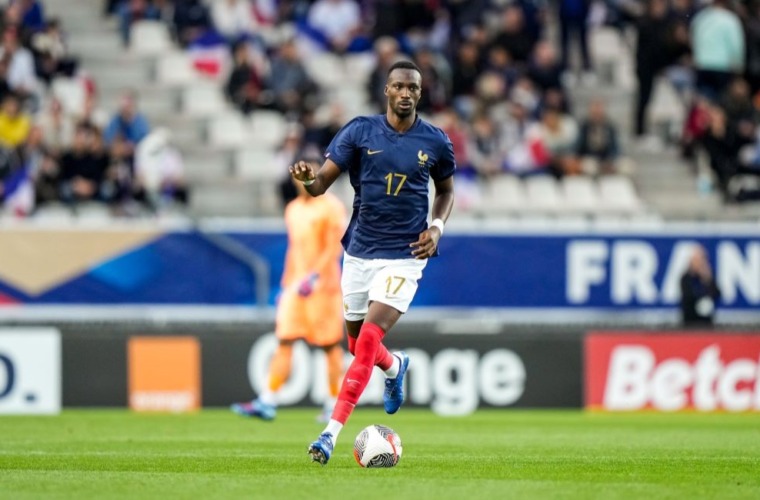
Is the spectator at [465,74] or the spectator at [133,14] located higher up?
the spectator at [133,14]

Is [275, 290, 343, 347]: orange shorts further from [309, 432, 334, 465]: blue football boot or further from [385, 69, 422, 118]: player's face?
[309, 432, 334, 465]: blue football boot

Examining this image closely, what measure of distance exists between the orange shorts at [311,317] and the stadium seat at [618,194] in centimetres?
757

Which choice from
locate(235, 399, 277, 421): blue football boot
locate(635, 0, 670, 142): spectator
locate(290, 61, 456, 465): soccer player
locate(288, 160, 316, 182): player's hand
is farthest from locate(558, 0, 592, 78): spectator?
locate(288, 160, 316, 182): player's hand

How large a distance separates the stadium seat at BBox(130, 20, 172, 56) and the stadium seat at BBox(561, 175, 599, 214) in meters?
6.42

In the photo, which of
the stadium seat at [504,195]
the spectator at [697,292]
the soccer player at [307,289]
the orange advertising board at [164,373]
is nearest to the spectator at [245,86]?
the stadium seat at [504,195]

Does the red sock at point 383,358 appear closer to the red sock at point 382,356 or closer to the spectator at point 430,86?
the red sock at point 382,356

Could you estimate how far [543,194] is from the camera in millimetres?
22547

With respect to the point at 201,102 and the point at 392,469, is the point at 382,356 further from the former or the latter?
the point at 201,102

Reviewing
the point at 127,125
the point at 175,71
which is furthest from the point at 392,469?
the point at 175,71

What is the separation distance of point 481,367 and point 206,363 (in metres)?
3.36

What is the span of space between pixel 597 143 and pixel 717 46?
3.17 meters

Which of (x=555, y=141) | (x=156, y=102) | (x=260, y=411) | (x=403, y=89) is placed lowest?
(x=260, y=411)

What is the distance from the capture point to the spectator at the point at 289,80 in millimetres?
23078

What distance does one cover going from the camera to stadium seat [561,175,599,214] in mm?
22469
